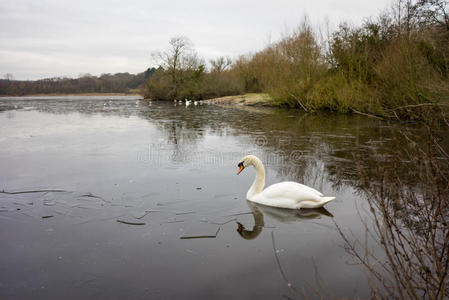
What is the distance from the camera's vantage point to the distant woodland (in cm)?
8081

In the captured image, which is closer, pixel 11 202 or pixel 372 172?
pixel 11 202

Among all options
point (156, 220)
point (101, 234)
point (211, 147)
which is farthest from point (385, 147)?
point (101, 234)

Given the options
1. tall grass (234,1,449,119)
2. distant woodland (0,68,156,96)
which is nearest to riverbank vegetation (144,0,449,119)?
tall grass (234,1,449,119)

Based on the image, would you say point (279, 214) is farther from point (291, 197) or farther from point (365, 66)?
point (365, 66)

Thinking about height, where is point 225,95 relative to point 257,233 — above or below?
above

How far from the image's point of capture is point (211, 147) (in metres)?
10.3

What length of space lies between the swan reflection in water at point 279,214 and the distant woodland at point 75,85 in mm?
74493

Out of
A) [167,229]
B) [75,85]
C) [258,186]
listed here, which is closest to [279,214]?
[258,186]

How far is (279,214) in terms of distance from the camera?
4.88 meters

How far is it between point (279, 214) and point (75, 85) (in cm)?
9596

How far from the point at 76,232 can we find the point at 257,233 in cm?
231

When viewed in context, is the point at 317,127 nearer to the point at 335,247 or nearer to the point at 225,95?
the point at 335,247

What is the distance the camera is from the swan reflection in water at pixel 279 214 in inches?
174

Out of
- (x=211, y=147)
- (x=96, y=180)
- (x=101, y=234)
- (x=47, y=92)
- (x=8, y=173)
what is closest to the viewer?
(x=101, y=234)
